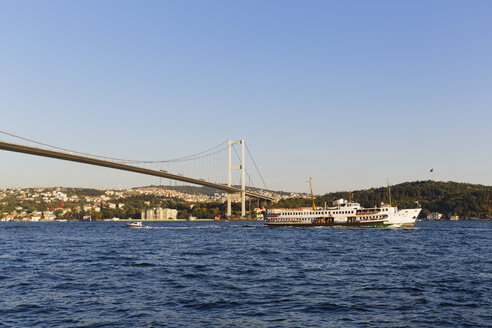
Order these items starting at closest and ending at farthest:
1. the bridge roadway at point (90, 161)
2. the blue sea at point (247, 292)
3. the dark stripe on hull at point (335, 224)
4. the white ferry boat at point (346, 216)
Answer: the blue sea at point (247, 292) < the bridge roadway at point (90, 161) < the dark stripe on hull at point (335, 224) < the white ferry boat at point (346, 216)

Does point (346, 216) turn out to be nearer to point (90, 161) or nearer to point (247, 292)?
point (90, 161)

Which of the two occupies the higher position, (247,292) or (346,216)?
(346,216)

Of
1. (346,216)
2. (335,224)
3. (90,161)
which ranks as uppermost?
(90,161)

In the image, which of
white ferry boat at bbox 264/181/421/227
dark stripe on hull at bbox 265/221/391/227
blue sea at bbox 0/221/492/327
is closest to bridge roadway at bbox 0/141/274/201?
white ferry boat at bbox 264/181/421/227

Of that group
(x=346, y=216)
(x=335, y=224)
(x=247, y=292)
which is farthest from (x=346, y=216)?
(x=247, y=292)

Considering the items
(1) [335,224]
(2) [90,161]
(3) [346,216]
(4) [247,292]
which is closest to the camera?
(4) [247,292]

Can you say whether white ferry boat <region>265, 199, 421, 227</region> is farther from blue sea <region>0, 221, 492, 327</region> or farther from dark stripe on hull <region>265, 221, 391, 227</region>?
blue sea <region>0, 221, 492, 327</region>

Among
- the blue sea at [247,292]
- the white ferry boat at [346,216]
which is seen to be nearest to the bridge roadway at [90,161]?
the white ferry boat at [346,216]

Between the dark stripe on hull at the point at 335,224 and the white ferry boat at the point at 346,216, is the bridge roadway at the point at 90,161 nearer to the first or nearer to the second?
the white ferry boat at the point at 346,216
